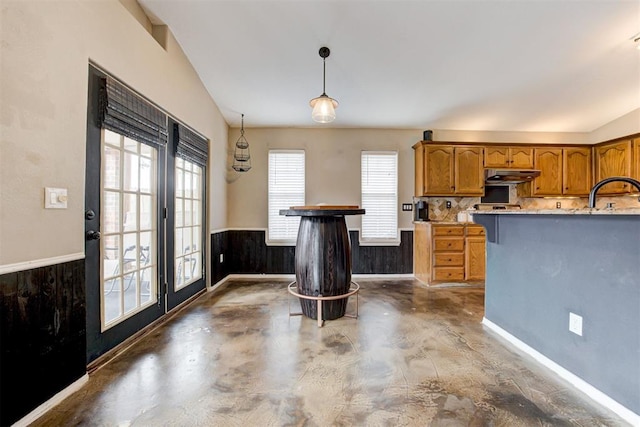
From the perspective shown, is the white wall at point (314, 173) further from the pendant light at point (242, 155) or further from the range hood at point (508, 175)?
the range hood at point (508, 175)

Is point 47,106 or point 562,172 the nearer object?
point 47,106

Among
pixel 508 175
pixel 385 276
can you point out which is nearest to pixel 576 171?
pixel 508 175

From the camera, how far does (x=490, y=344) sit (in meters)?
2.13

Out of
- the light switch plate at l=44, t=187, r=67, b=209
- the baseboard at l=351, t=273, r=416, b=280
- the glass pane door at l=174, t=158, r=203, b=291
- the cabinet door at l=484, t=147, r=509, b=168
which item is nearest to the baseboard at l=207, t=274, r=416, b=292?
the baseboard at l=351, t=273, r=416, b=280

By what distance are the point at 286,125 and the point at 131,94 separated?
93.5 inches

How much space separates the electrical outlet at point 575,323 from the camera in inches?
64.2

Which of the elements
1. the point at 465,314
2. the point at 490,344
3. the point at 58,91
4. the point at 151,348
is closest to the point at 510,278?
the point at 490,344

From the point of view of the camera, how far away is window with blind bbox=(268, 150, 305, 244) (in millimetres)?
4266

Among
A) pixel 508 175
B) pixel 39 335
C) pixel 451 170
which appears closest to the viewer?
pixel 39 335

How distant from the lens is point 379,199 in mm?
4281

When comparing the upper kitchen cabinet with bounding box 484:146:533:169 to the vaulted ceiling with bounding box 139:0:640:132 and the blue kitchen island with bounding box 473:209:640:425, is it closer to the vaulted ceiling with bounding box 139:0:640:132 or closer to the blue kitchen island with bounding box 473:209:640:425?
the vaulted ceiling with bounding box 139:0:640:132

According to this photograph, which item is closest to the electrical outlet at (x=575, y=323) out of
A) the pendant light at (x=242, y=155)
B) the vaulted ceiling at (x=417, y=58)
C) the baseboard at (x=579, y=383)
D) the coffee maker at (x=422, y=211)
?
the baseboard at (x=579, y=383)

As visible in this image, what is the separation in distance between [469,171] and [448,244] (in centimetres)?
115

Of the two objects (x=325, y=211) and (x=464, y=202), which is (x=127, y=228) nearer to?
(x=325, y=211)
